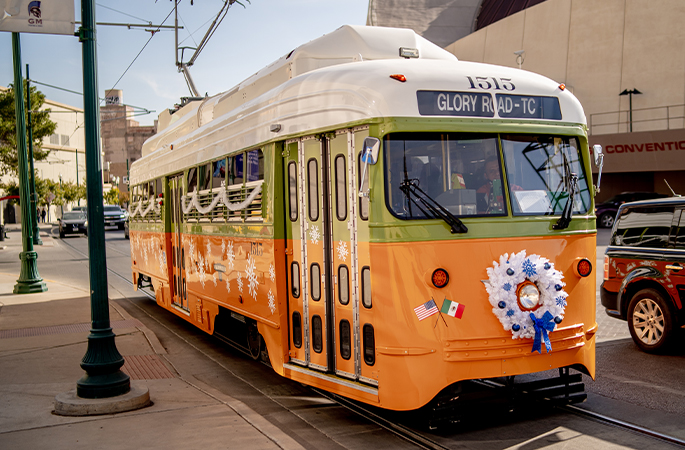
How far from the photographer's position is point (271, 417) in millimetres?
6590

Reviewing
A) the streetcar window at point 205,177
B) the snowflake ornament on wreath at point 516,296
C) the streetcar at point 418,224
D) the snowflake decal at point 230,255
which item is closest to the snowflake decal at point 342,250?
the streetcar at point 418,224

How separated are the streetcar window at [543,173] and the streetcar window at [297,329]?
2.37 meters

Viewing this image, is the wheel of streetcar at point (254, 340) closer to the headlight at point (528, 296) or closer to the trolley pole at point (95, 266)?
the trolley pole at point (95, 266)

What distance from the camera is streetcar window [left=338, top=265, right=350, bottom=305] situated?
6074mm

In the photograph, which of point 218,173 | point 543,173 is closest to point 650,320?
point 543,173

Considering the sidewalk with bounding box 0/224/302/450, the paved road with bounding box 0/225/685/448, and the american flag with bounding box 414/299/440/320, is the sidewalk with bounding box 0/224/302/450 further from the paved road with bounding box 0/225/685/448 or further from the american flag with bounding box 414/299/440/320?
the american flag with bounding box 414/299/440/320

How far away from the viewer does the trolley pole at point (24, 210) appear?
52.3 ft

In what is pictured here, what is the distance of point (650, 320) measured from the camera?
8.70m

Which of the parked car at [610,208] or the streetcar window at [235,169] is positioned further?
the parked car at [610,208]

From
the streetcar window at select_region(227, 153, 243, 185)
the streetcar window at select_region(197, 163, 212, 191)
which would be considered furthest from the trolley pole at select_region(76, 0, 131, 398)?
the streetcar window at select_region(197, 163, 212, 191)

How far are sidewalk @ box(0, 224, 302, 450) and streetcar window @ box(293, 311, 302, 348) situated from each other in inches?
30.7

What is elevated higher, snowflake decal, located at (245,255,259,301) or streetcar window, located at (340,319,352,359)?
snowflake decal, located at (245,255,259,301)

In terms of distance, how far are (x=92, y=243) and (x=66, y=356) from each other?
9.90ft

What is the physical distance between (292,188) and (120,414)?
2.70 metres
